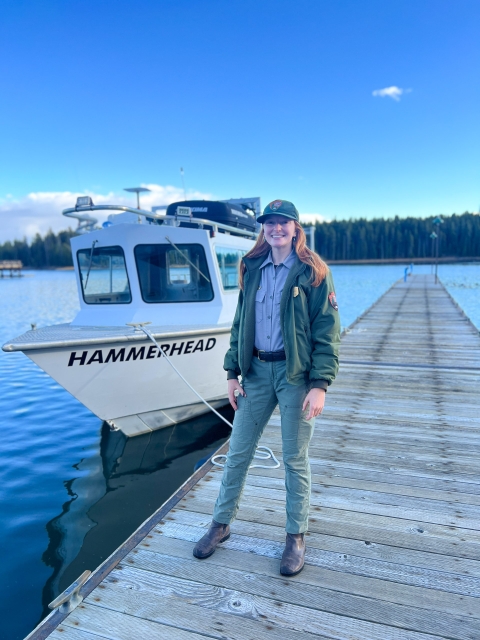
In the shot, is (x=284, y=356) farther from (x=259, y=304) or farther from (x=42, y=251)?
(x=42, y=251)

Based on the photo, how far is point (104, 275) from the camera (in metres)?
7.61

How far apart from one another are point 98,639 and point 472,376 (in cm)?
638

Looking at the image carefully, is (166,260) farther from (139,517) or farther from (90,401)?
(139,517)

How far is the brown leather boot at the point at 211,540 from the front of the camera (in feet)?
8.91

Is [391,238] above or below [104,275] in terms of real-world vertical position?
above

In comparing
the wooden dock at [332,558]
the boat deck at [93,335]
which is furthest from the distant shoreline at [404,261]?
the wooden dock at [332,558]

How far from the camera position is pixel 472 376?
6887 mm

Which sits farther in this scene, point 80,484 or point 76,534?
point 80,484

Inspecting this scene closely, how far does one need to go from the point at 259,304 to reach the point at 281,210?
548 mm

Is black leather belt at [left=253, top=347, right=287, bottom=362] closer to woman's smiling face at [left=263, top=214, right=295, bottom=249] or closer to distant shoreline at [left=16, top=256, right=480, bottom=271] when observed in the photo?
woman's smiling face at [left=263, top=214, right=295, bottom=249]

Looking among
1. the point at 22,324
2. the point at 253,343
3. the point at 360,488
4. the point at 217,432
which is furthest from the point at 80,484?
the point at 22,324

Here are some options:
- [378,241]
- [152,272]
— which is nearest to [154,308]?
[152,272]

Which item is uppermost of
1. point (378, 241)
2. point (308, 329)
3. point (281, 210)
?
point (378, 241)

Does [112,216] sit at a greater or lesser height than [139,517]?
greater
